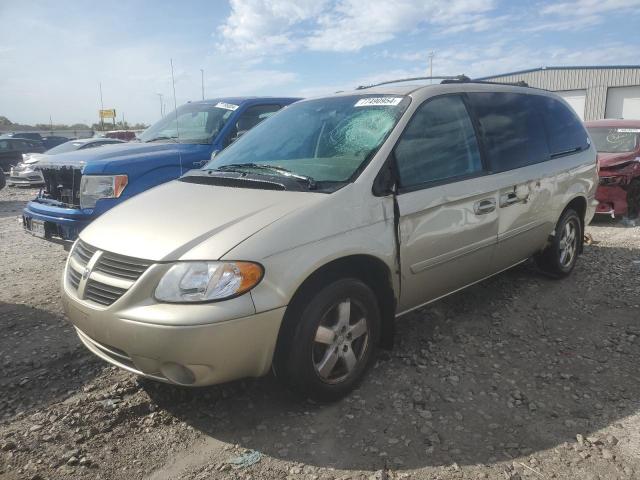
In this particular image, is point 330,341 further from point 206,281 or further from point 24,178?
point 24,178

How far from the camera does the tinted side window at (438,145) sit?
10.4 ft

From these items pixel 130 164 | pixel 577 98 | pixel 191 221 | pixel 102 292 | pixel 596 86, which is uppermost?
pixel 596 86

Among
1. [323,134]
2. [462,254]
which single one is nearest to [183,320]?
[323,134]

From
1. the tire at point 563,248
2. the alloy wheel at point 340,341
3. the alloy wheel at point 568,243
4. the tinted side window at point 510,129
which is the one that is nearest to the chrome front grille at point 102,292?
the alloy wheel at point 340,341

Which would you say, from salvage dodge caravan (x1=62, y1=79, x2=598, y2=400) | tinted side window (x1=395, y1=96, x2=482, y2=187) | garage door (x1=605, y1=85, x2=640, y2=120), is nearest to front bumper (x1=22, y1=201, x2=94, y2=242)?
salvage dodge caravan (x1=62, y1=79, x2=598, y2=400)

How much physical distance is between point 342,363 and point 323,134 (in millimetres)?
1550

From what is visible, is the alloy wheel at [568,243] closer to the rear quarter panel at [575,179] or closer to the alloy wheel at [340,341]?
the rear quarter panel at [575,179]

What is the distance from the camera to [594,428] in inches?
105

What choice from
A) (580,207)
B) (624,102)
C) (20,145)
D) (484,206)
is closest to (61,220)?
(484,206)

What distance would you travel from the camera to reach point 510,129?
4074 mm

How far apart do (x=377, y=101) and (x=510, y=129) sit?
4.31 ft

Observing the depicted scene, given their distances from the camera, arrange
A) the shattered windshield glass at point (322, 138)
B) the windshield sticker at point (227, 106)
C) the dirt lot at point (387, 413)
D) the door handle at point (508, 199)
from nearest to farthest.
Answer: the dirt lot at point (387, 413) → the shattered windshield glass at point (322, 138) → the door handle at point (508, 199) → the windshield sticker at point (227, 106)

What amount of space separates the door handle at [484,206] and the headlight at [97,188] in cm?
315

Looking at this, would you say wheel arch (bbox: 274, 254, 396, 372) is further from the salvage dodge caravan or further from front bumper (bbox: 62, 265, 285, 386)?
front bumper (bbox: 62, 265, 285, 386)
